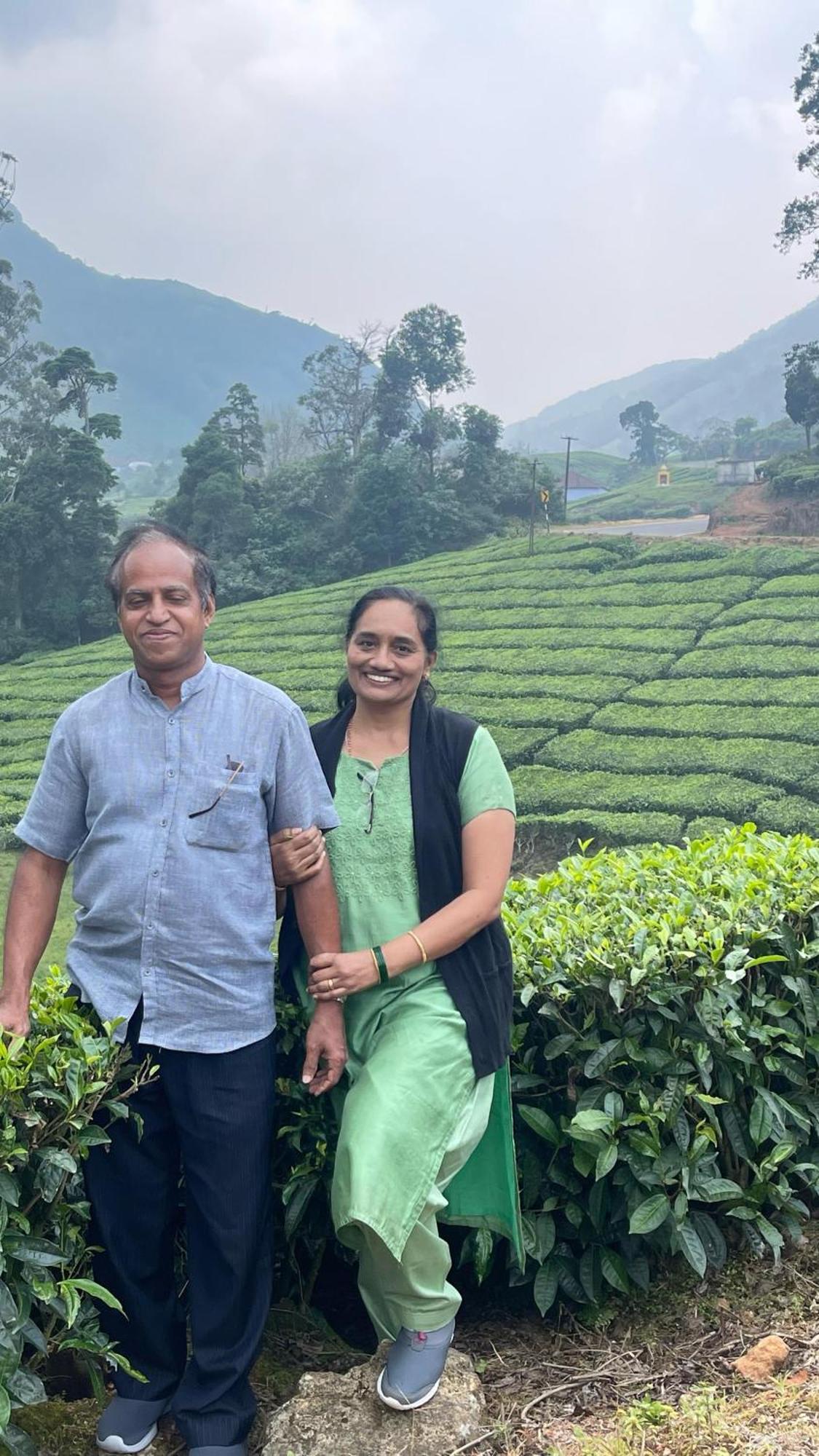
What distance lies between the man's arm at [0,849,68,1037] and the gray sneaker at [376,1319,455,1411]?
771mm

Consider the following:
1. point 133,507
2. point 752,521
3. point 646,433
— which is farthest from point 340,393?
point 646,433

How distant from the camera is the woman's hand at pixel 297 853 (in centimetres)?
188

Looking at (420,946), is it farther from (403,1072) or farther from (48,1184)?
(48,1184)

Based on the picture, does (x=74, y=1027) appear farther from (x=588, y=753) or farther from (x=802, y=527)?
(x=802, y=527)

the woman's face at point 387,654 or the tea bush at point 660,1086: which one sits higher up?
the woman's face at point 387,654

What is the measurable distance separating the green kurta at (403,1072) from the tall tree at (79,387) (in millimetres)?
9532

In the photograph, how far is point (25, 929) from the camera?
184 centimetres

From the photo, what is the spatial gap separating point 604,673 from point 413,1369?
23.5 feet

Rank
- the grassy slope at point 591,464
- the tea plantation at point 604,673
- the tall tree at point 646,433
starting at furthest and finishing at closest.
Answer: the tall tree at point 646,433 < the grassy slope at point 591,464 < the tea plantation at point 604,673

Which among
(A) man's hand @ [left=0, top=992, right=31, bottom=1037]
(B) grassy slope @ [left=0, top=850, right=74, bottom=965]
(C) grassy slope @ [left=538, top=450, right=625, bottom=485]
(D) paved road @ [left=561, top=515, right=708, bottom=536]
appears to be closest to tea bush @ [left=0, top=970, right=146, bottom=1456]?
(A) man's hand @ [left=0, top=992, right=31, bottom=1037]

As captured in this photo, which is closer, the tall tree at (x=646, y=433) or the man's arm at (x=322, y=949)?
the man's arm at (x=322, y=949)

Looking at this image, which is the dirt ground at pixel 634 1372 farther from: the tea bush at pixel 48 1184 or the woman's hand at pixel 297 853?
the woman's hand at pixel 297 853

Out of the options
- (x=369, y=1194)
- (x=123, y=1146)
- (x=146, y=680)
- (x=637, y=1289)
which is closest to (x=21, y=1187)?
(x=123, y=1146)

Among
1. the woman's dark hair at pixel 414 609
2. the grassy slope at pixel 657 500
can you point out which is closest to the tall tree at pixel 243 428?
the grassy slope at pixel 657 500
